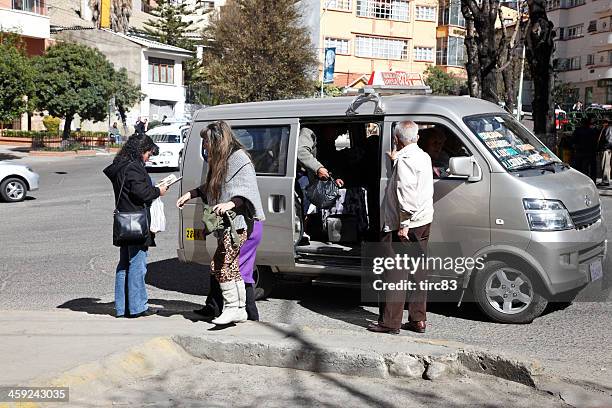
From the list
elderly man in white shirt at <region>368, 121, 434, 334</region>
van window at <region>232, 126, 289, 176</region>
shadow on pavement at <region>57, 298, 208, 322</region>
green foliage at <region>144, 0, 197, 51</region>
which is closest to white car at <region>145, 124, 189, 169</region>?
shadow on pavement at <region>57, 298, 208, 322</region>

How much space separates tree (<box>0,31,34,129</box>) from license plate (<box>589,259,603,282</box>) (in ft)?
92.4

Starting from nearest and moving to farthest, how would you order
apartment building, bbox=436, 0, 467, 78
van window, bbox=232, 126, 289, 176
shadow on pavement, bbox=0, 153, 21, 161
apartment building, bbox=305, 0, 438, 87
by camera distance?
van window, bbox=232, 126, 289, 176 → shadow on pavement, bbox=0, 153, 21, 161 → apartment building, bbox=305, 0, 438, 87 → apartment building, bbox=436, 0, 467, 78

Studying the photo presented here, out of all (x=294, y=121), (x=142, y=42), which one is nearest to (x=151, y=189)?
(x=294, y=121)

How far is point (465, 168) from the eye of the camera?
24.0 feet

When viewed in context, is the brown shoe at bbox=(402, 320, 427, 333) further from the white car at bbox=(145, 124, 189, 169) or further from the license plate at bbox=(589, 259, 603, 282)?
the white car at bbox=(145, 124, 189, 169)

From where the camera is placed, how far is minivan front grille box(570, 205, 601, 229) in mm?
7312

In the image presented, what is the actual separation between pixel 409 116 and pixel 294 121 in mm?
1238

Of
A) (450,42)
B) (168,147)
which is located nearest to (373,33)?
(450,42)

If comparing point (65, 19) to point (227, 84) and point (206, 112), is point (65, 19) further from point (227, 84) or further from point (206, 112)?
point (206, 112)

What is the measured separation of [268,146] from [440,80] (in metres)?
54.1

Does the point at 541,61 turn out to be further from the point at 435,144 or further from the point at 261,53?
the point at 261,53

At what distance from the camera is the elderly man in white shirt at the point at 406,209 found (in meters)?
6.76

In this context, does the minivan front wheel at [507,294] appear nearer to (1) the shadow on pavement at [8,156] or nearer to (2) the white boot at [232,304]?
(2) the white boot at [232,304]

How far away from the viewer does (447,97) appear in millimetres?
8117
